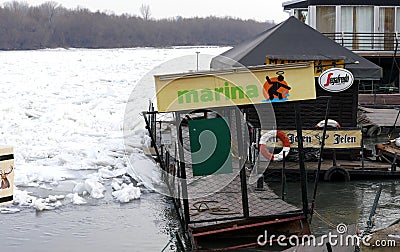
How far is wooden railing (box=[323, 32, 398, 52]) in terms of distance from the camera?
28000mm

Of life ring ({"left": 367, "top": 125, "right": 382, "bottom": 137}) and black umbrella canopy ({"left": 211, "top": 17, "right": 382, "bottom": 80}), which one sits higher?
black umbrella canopy ({"left": 211, "top": 17, "right": 382, "bottom": 80})

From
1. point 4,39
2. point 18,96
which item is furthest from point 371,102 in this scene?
point 4,39

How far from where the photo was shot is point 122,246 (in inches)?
413

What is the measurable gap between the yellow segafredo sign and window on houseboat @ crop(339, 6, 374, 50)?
65.5 ft

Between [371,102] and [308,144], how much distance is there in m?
11.8

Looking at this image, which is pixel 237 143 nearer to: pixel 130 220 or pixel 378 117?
pixel 130 220

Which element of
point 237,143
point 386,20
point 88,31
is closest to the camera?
point 237,143

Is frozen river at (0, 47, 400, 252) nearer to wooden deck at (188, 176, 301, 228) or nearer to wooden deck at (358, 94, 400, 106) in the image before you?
wooden deck at (188, 176, 301, 228)

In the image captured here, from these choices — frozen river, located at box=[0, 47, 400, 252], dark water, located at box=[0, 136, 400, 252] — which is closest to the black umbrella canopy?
frozen river, located at box=[0, 47, 400, 252]

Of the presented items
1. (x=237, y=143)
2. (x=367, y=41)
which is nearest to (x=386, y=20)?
(x=367, y=41)

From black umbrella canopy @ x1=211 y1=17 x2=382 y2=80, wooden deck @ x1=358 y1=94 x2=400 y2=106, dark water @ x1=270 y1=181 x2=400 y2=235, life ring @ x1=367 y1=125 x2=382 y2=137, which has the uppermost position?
black umbrella canopy @ x1=211 y1=17 x2=382 y2=80

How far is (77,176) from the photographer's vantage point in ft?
51.1

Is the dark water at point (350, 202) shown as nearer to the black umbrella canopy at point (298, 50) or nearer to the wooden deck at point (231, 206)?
the wooden deck at point (231, 206)

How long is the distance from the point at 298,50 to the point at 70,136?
300 inches
